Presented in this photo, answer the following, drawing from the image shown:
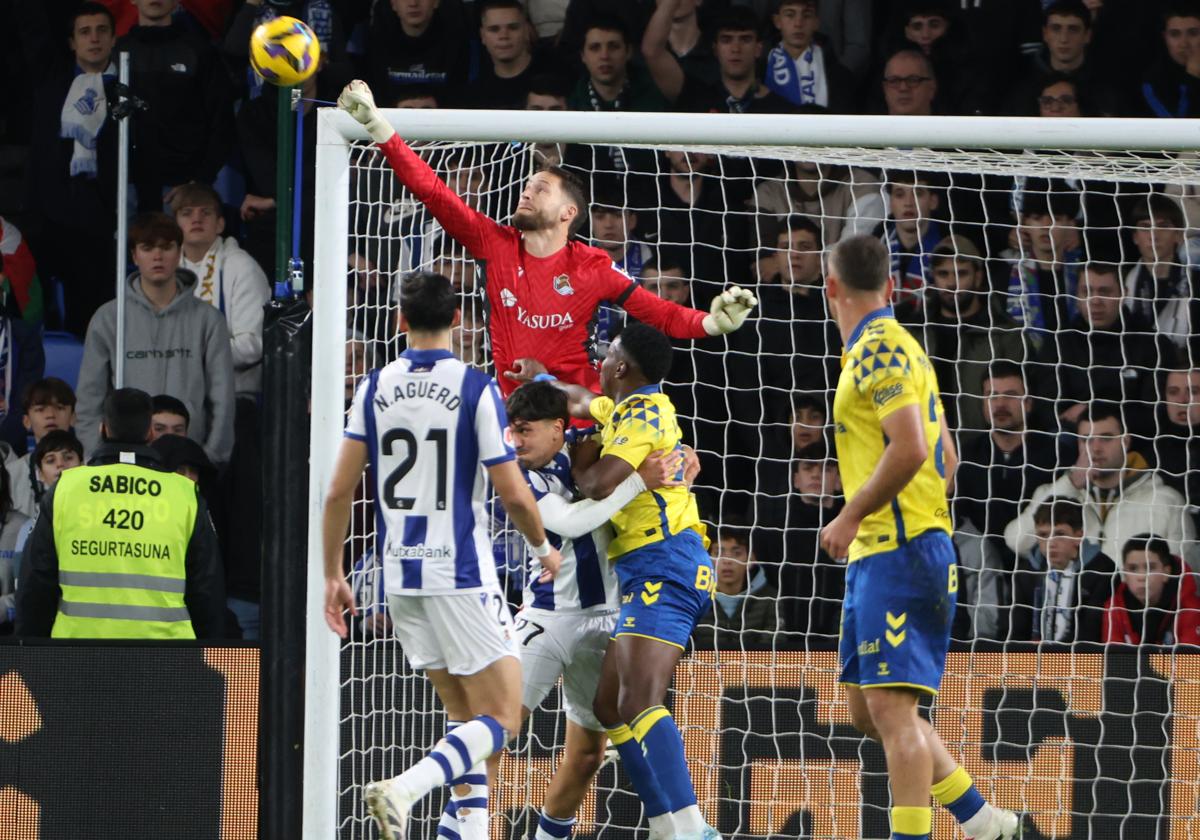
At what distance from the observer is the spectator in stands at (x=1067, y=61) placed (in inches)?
389

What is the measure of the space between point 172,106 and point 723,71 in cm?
310

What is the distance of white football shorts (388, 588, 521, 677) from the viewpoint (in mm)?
6273

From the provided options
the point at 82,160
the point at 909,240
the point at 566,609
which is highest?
the point at 82,160

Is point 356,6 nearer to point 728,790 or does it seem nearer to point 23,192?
point 23,192

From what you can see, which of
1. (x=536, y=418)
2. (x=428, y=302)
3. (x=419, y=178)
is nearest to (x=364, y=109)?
(x=419, y=178)

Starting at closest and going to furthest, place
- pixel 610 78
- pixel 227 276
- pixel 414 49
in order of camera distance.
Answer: pixel 227 276 → pixel 610 78 → pixel 414 49

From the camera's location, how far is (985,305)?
30.1 ft

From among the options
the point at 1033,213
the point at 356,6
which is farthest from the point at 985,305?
the point at 356,6

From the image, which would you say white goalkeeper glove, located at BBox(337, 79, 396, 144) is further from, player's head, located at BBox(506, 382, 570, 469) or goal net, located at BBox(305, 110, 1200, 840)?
player's head, located at BBox(506, 382, 570, 469)

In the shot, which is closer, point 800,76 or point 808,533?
point 808,533

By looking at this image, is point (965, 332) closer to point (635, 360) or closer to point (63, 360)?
point (635, 360)

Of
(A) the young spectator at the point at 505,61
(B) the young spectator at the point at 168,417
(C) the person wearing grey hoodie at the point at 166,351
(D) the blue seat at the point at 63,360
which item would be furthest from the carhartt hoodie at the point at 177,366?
(A) the young spectator at the point at 505,61

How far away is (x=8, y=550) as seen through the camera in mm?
Result: 9211

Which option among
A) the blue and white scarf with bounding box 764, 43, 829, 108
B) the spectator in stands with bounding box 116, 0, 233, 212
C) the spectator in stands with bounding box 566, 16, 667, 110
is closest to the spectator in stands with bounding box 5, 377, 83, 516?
the spectator in stands with bounding box 116, 0, 233, 212
